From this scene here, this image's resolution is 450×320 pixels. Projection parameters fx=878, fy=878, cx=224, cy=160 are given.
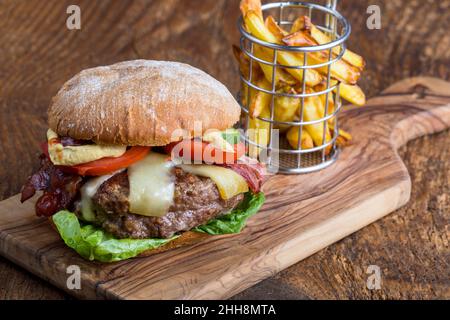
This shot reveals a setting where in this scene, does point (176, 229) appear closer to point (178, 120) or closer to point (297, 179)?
point (178, 120)

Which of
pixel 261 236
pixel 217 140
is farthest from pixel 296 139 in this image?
pixel 217 140

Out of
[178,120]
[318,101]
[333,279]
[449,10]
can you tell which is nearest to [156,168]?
[178,120]

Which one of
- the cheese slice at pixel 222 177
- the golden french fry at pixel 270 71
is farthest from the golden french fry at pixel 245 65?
the cheese slice at pixel 222 177

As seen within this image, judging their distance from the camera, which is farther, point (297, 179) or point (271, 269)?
point (297, 179)

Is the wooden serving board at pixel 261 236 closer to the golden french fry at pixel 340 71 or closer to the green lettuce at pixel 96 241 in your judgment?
the green lettuce at pixel 96 241

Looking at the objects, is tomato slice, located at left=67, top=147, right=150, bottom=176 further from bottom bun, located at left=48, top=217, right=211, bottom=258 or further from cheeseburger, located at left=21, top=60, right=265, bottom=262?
bottom bun, located at left=48, top=217, right=211, bottom=258

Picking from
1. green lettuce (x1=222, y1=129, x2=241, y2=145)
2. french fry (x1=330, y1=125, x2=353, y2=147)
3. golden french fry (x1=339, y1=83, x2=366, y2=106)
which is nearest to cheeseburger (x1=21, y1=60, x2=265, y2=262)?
green lettuce (x1=222, y1=129, x2=241, y2=145)
